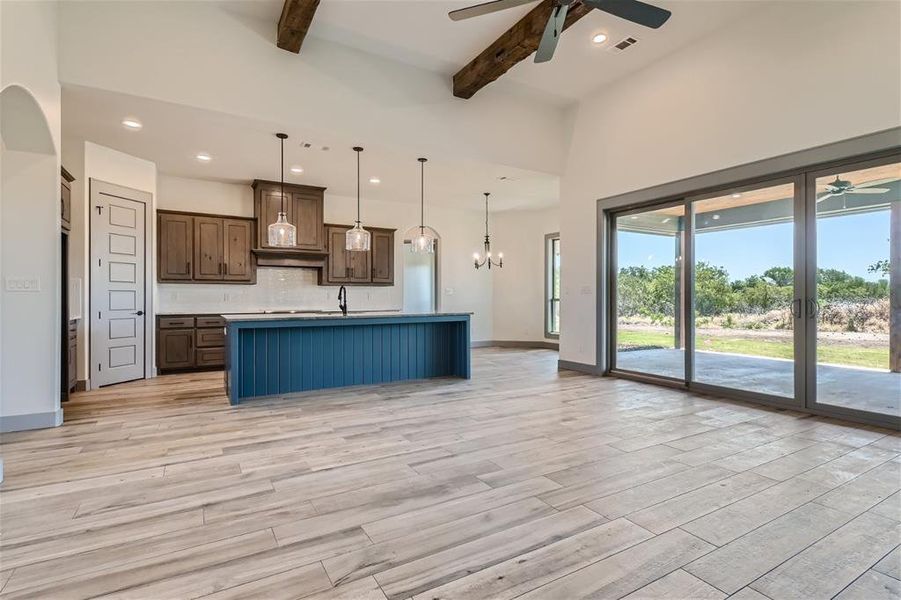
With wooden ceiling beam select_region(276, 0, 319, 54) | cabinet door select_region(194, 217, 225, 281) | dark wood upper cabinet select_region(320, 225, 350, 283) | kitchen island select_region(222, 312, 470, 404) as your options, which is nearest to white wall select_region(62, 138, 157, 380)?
cabinet door select_region(194, 217, 225, 281)

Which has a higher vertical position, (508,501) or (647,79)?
(647,79)

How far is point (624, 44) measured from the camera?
462cm

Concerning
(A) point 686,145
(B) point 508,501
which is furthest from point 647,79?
(B) point 508,501

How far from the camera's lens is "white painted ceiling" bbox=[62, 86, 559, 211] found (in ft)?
13.8

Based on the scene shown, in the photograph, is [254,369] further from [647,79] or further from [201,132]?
[647,79]

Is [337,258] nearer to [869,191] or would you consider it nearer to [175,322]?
Answer: [175,322]

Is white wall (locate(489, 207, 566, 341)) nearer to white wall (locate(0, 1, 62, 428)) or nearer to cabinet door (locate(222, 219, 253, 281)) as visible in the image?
cabinet door (locate(222, 219, 253, 281))

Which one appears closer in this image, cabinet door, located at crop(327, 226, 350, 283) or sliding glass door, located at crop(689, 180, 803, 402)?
sliding glass door, located at crop(689, 180, 803, 402)

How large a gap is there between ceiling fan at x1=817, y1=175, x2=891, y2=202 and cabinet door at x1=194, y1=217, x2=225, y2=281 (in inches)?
300

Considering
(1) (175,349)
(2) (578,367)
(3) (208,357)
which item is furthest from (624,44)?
(1) (175,349)

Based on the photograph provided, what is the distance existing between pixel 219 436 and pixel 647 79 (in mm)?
5846

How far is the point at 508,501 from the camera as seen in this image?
224 centimetres

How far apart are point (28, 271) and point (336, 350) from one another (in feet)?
9.04

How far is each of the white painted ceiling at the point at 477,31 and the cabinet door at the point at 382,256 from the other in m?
3.74
